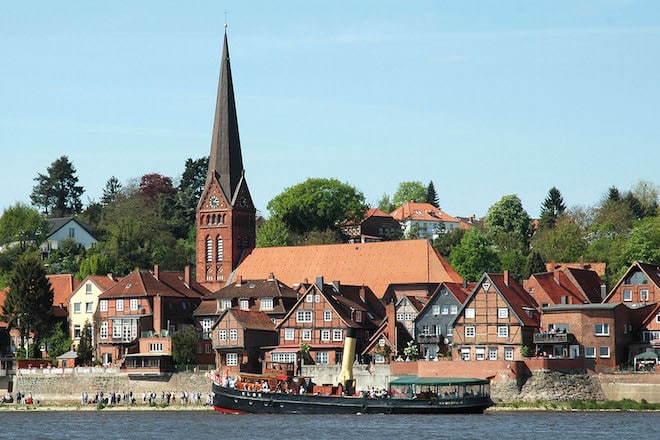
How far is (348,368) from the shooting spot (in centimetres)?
8650

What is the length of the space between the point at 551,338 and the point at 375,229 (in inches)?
2909

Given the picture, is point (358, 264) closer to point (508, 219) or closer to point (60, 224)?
point (508, 219)

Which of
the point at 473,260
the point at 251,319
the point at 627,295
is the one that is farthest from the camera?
the point at 473,260


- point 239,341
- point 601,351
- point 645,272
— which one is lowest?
point 601,351

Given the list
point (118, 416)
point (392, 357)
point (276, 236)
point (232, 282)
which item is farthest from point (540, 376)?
point (276, 236)

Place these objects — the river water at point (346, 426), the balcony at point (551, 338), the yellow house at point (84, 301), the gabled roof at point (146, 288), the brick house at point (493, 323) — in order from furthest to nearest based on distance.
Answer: the yellow house at point (84, 301) → the gabled roof at point (146, 288) → the brick house at point (493, 323) → the balcony at point (551, 338) → the river water at point (346, 426)

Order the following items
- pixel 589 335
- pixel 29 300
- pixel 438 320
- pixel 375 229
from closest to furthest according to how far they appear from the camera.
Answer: pixel 589 335 → pixel 438 320 → pixel 29 300 → pixel 375 229

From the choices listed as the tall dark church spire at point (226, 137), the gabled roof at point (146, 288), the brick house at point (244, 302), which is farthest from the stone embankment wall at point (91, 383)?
the tall dark church spire at point (226, 137)

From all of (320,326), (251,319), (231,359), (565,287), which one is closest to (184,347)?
(231,359)

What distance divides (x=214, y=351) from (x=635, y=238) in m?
37.6

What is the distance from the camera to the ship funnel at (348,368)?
85500mm

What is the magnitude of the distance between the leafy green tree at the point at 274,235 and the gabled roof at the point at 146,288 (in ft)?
71.2

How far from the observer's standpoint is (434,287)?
101562 millimetres

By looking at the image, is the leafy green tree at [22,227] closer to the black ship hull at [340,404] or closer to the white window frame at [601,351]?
the black ship hull at [340,404]
